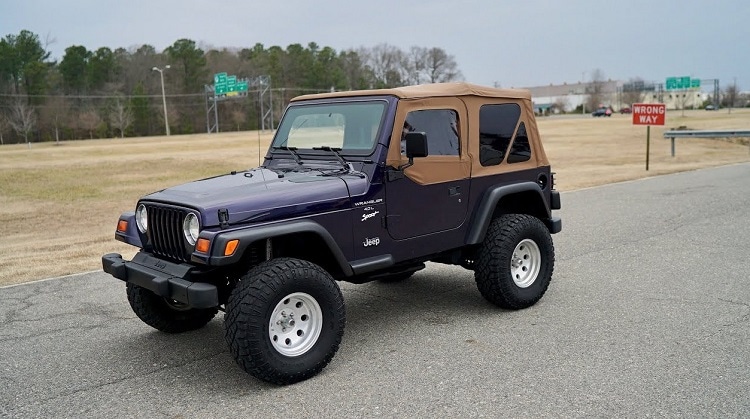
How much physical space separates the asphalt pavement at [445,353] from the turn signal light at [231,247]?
928 millimetres

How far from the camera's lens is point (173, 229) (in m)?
4.80

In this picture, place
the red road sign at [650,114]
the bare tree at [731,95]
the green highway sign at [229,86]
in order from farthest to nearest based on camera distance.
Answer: the bare tree at [731,95] < the green highway sign at [229,86] < the red road sign at [650,114]

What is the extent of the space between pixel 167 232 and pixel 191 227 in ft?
1.12

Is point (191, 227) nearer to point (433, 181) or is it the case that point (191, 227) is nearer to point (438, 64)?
point (433, 181)

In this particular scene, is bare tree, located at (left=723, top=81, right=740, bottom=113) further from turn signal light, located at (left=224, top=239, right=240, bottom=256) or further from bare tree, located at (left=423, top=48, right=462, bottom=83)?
turn signal light, located at (left=224, top=239, right=240, bottom=256)

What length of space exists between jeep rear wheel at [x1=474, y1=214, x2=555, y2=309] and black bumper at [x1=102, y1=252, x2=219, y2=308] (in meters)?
2.49

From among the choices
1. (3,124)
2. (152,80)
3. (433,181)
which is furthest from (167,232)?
(152,80)

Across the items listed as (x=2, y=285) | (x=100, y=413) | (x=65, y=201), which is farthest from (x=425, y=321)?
(x=65, y=201)

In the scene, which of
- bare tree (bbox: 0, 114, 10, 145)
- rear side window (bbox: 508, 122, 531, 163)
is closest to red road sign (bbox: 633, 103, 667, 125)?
rear side window (bbox: 508, 122, 531, 163)

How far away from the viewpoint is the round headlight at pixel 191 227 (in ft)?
15.0

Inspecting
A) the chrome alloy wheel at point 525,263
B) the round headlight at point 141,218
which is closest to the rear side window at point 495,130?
the chrome alloy wheel at point 525,263

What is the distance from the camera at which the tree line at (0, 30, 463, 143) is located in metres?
75.5

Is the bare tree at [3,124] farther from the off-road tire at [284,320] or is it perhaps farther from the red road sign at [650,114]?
the off-road tire at [284,320]

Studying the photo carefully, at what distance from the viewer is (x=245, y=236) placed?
441 cm
